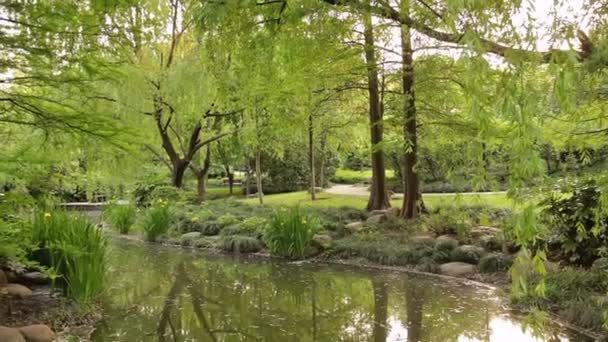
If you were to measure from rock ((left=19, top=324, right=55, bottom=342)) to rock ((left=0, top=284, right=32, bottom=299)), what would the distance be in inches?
39.3

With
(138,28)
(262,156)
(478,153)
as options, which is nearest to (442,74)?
(138,28)

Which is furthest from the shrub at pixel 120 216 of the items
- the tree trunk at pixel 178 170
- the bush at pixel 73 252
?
the bush at pixel 73 252

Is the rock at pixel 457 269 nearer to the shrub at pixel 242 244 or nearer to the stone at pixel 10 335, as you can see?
the shrub at pixel 242 244

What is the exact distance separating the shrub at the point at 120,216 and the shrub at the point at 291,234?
4.76 metres

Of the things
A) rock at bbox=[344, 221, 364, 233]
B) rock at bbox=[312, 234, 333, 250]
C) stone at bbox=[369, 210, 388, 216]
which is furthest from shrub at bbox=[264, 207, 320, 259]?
stone at bbox=[369, 210, 388, 216]

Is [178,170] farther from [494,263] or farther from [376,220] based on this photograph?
[494,263]

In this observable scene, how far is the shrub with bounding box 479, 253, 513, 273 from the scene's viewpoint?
709cm

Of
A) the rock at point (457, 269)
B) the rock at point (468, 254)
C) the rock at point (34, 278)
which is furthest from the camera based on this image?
the rock at point (468, 254)

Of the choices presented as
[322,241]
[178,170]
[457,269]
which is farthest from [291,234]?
[178,170]

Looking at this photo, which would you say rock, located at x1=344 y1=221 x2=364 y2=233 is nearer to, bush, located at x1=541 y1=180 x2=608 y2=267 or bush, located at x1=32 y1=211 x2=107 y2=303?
bush, located at x1=541 y1=180 x2=608 y2=267

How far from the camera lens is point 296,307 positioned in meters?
6.11

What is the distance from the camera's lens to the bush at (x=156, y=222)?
37.3 ft

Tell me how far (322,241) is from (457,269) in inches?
102

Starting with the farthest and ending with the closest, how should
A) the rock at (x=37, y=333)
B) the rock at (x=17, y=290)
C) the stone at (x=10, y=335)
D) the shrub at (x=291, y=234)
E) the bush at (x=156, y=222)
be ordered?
the bush at (x=156, y=222) < the shrub at (x=291, y=234) < the rock at (x=17, y=290) < the rock at (x=37, y=333) < the stone at (x=10, y=335)
